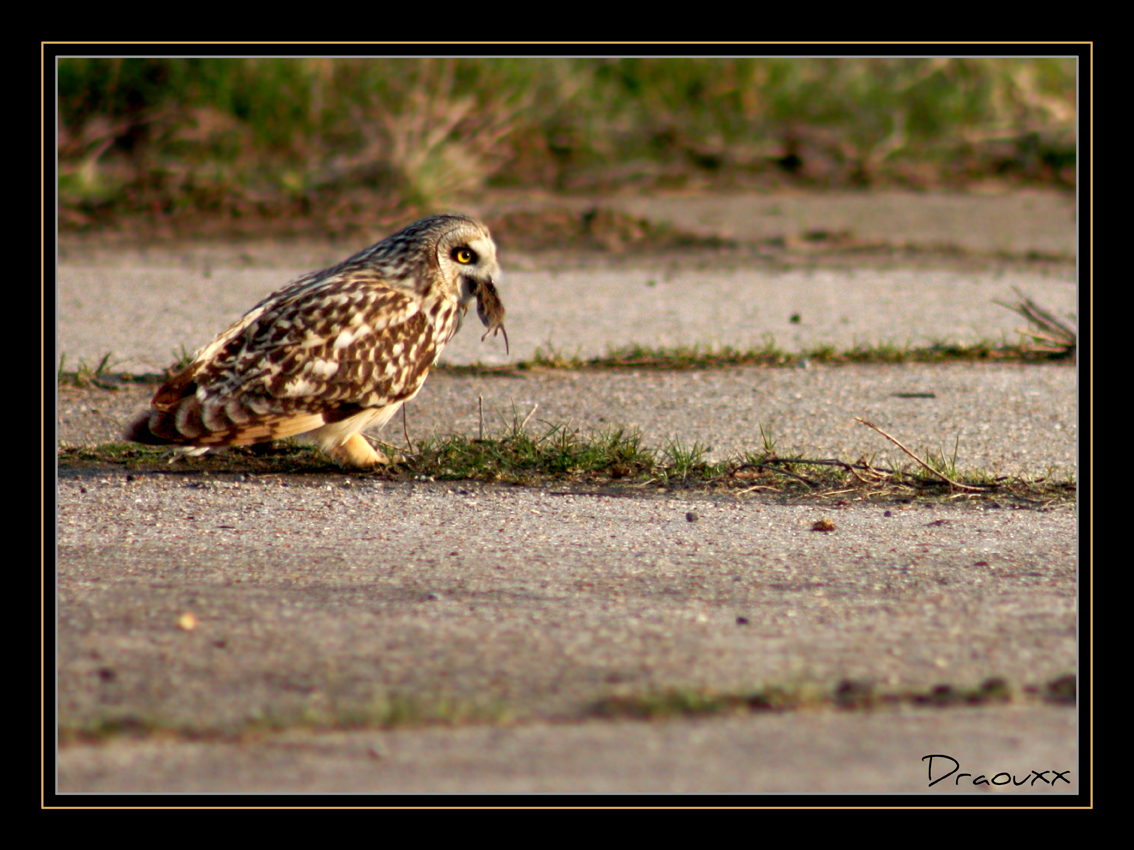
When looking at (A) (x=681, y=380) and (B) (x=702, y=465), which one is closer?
(B) (x=702, y=465)

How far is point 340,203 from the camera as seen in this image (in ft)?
35.7

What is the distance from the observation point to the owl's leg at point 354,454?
4949 mm

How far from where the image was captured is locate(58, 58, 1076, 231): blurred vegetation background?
1107cm

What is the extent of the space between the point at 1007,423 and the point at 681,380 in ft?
4.73

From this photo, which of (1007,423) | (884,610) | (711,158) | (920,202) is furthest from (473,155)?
(884,610)

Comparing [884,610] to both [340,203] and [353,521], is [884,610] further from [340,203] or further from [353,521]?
[340,203]

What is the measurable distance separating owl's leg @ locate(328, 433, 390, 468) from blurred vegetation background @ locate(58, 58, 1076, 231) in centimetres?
595

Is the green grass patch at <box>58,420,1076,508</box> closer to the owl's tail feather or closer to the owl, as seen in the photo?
the owl

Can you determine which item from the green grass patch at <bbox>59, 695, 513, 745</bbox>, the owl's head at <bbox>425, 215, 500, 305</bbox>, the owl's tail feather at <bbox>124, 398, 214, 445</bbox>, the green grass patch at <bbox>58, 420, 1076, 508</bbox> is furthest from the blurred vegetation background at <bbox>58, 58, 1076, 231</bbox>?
the green grass patch at <bbox>59, 695, 513, 745</bbox>

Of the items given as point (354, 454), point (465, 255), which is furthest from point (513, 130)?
point (354, 454)

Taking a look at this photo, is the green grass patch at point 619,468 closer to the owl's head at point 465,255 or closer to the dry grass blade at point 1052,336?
the owl's head at point 465,255

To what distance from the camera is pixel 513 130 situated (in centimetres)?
1234

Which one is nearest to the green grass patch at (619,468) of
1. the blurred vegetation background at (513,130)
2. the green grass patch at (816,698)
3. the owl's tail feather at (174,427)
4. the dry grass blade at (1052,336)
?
the owl's tail feather at (174,427)

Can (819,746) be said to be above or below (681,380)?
below
